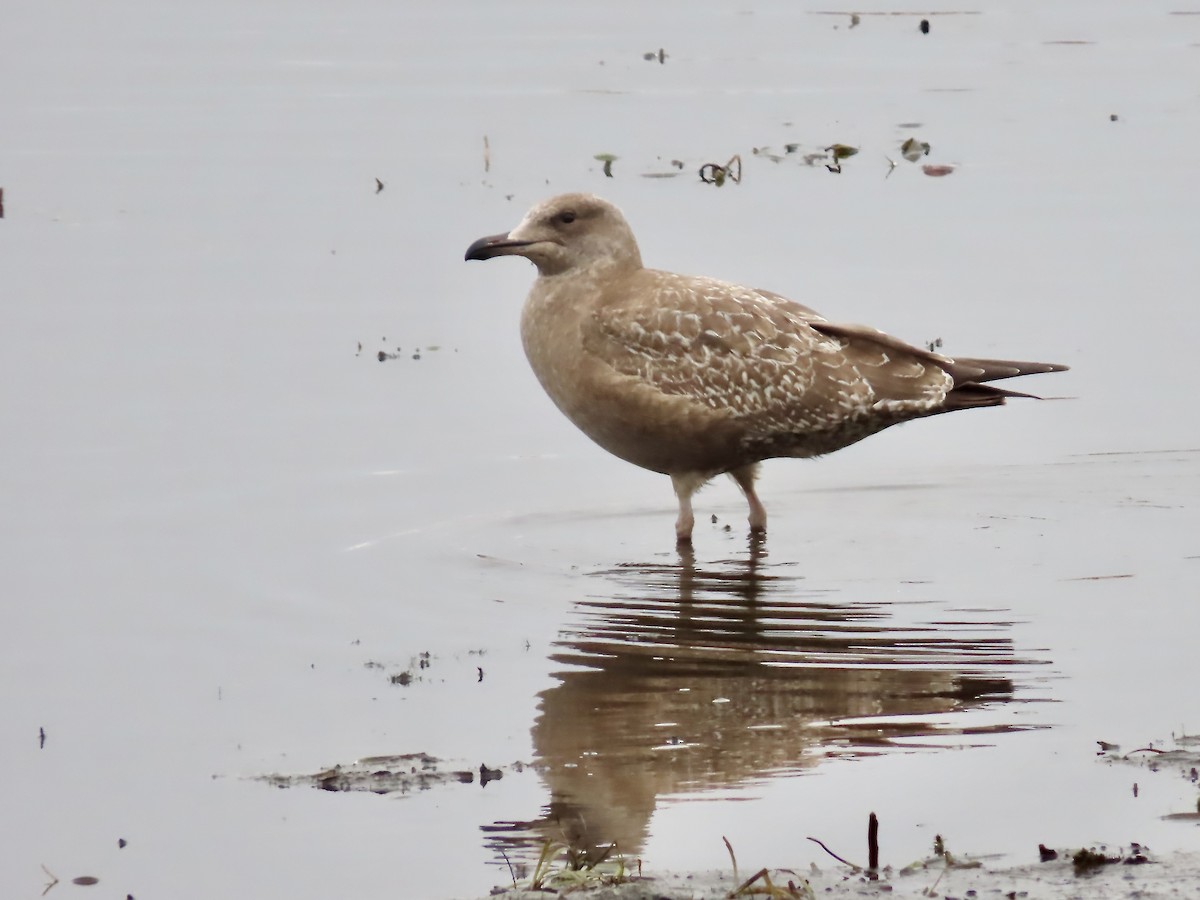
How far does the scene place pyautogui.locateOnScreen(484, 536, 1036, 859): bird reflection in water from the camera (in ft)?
24.1

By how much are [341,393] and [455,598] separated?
11.6ft

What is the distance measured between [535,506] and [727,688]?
304cm

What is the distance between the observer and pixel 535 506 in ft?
37.3

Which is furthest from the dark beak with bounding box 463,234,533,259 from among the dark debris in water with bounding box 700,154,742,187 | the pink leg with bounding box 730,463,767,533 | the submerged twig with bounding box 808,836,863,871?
the dark debris in water with bounding box 700,154,742,187

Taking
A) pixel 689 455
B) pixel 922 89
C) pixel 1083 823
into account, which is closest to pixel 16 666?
pixel 689 455

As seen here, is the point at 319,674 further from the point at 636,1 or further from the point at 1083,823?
the point at 636,1

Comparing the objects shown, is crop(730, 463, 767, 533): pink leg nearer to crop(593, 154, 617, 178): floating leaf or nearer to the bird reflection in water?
the bird reflection in water

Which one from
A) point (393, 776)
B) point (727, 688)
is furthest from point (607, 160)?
point (393, 776)

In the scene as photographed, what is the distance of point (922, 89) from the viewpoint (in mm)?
21812

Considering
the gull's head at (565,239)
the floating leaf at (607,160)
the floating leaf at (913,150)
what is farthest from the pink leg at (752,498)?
the floating leaf at (913,150)

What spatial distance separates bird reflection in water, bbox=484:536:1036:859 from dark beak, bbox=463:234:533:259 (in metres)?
1.85

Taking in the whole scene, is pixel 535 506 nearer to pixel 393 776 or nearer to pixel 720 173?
pixel 393 776

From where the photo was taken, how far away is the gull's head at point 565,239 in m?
11.2

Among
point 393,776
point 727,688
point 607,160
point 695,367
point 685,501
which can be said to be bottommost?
point 393,776
